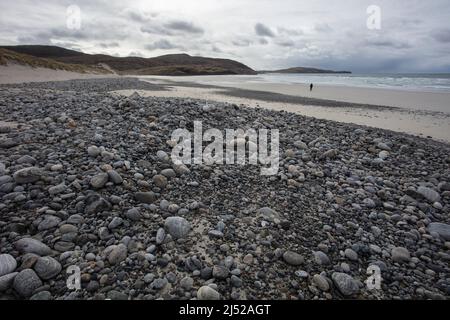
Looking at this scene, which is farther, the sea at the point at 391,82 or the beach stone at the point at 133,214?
the sea at the point at 391,82

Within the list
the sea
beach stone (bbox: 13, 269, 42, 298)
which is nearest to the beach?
beach stone (bbox: 13, 269, 42, 298)

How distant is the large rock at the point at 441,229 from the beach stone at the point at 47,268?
4883 mm

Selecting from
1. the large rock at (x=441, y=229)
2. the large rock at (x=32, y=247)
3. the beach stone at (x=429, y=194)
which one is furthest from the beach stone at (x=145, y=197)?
the beach stone at (x=429, y=194)

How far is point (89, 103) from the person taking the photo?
330 inches

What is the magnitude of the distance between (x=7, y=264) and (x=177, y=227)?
68.7 inches

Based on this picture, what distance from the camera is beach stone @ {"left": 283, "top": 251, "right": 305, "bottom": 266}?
311 cm

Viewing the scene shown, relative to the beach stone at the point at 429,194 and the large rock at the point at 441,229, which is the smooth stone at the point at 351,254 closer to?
the large rock at the point at 441,229

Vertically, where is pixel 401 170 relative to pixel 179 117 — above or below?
below

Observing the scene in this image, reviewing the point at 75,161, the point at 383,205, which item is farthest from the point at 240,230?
the point at 75,161

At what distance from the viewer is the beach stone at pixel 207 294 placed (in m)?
2.58

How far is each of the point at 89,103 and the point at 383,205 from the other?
8.43m

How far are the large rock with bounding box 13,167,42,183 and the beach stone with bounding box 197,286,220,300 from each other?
2.97 meters

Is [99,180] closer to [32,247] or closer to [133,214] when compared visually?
[133,214]
